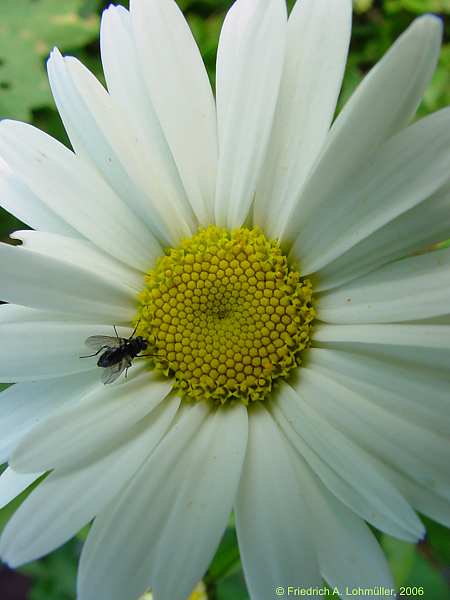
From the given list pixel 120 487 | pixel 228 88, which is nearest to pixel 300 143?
pixel 228 88

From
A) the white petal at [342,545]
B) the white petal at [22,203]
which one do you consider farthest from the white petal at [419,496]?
the white petal at [22,203]

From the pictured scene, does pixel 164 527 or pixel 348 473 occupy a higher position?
pixel 348 473

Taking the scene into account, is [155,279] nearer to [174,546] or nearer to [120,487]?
[120,487]

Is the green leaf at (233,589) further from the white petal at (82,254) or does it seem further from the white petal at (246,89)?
the white petal at (246,89)

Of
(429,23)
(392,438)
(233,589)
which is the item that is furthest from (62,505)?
(233,589)

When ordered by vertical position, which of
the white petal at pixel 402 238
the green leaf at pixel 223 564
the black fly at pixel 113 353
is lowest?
the green leaf at pixel 223 564

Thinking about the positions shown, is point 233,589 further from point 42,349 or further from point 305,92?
point 305,92

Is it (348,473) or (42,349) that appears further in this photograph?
(42,349)

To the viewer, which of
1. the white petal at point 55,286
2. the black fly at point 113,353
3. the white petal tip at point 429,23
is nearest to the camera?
the white petal tip at point 429,23
